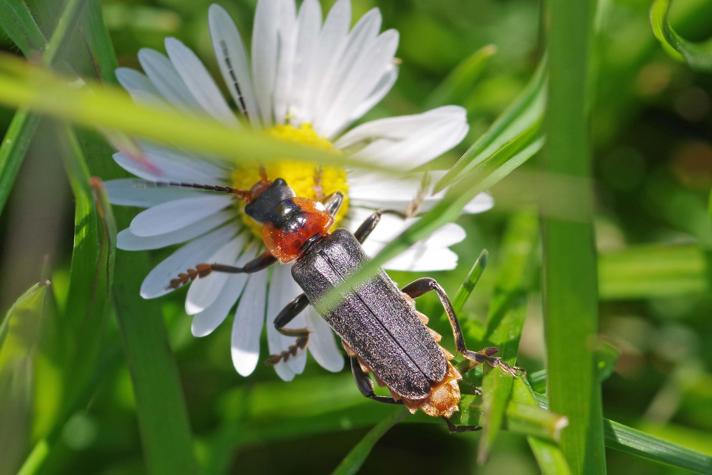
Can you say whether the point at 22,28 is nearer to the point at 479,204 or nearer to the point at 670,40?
the point at 479,204

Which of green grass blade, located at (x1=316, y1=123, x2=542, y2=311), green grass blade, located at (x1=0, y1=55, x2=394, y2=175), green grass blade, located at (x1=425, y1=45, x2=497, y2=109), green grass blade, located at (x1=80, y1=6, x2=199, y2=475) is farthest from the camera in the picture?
green grass blade, located at (x1=425, y1=45, x2=497, y2=109)

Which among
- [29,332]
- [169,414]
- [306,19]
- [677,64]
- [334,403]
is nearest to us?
[29,332]

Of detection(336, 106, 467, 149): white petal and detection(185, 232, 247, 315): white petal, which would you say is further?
detection(336, 106, 467, 149): white petal

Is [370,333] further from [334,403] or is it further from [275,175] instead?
[275,175]

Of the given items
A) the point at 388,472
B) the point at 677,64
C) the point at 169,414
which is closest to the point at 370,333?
the point at 169,414

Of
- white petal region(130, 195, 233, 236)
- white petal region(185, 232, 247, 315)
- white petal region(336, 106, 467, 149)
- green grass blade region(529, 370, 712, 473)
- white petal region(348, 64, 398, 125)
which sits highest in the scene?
white petal region(348, 64, 398, 125)

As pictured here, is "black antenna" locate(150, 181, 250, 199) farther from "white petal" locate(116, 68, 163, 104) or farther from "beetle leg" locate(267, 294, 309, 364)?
"beetle leg" locate(267, 294, 309, 364)

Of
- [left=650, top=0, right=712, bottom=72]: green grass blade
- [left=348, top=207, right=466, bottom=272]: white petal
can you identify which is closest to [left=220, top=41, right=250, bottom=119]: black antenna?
[left=348, top=207, right=466, bottom=272]: white petal
